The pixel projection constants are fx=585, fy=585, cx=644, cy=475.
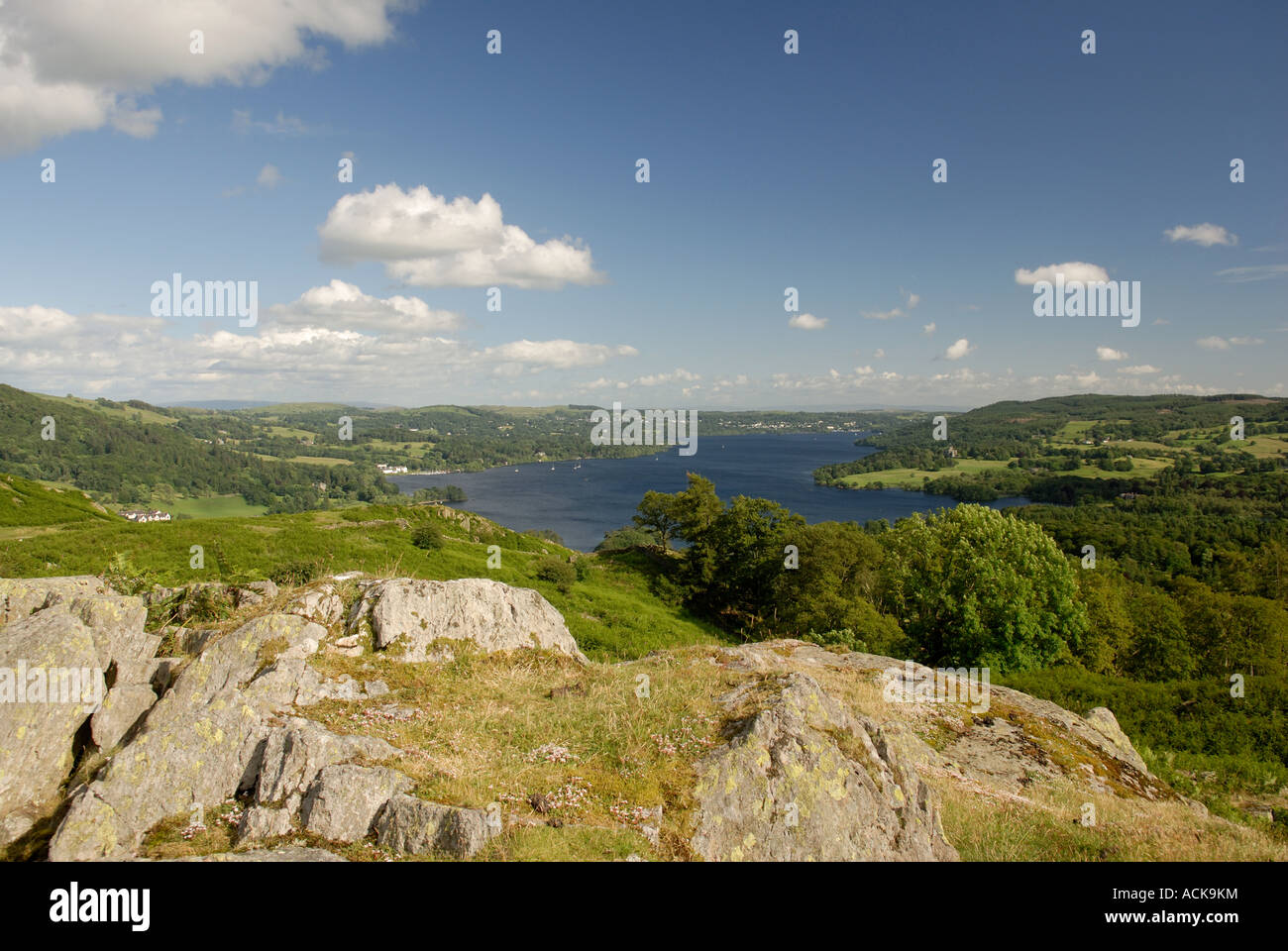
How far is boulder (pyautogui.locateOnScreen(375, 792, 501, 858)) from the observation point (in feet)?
20.1

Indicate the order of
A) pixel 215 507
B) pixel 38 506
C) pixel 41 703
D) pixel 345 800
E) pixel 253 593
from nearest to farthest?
pixel 345 800, pixel 41 703, pixel 253 593, pixel 38 506, pixel 215 507

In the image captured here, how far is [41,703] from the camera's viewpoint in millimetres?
7367

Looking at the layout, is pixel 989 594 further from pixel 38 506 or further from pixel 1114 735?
pixel 38 506

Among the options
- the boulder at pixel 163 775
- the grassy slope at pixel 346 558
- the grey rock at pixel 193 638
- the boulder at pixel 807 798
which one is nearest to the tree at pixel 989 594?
the grassy slope at pixel 346 558

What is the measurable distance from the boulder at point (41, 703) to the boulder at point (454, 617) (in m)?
3.85

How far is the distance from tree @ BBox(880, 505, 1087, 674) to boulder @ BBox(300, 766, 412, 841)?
25.8 meters

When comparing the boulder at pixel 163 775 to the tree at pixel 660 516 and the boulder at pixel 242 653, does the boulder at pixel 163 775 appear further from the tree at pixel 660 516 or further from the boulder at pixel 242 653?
the tree at pixel 660 516

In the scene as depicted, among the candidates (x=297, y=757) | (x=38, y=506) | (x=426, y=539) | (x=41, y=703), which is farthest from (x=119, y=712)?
(x=38, y=506)

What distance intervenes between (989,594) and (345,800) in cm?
2776

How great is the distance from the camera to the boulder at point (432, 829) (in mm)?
6125

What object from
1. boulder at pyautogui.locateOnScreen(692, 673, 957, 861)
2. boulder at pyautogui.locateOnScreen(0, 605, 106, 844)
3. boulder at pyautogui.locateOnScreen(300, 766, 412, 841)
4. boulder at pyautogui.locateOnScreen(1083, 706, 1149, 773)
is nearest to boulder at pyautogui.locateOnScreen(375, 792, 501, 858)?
boulder at pyautogui.locateOnScreen(300, 766, 412, 841)

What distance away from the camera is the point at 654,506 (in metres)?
55.3

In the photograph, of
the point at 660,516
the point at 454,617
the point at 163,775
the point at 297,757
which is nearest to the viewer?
the point at 163,775
